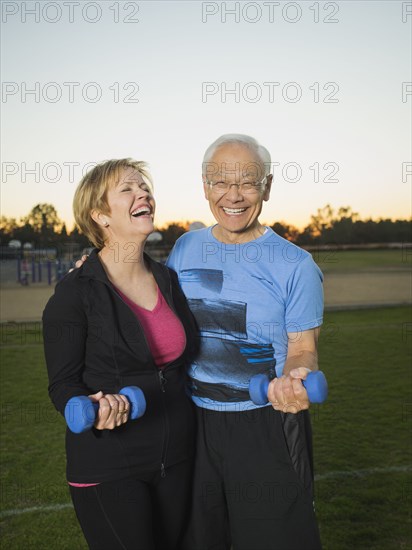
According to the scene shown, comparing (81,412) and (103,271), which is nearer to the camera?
(81,412)

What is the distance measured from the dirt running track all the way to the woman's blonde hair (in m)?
12.8

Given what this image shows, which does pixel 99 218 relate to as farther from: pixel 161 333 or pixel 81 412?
pixel 81 412

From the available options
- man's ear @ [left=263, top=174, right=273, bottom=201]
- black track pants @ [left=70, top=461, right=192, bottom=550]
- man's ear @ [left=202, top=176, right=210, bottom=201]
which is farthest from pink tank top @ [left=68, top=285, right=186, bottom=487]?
man's ear @ [left=263, top=174, right=273, bottom=201]

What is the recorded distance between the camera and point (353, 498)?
16.0 ft

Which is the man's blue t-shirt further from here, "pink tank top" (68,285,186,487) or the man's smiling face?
"pink tank top" (68,285,186,487)

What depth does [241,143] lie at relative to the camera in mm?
2715

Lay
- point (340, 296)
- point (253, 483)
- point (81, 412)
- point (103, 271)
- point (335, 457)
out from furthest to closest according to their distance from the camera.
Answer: point (340, 296) → point (335, 457) → point (253, 483) → point (103, 271) → point (81, 412)

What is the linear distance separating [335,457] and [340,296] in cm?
1748

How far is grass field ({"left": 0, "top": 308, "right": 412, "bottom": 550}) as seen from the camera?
14.4 feet

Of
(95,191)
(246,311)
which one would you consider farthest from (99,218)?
(246,311)

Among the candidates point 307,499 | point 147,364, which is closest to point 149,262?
point 147,364

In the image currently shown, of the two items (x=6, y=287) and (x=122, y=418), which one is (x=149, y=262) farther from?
(x=6, y=287)

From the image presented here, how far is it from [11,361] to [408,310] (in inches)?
433

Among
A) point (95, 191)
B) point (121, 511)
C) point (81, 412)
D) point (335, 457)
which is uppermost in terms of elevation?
point (95, 191)
